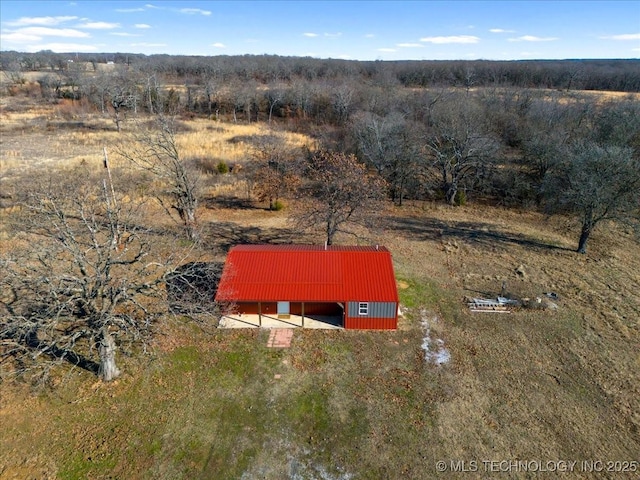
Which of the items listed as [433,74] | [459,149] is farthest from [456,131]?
[433,74]

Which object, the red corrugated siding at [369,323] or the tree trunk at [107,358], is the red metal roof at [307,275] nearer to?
the red corrugated siding at [369,323]

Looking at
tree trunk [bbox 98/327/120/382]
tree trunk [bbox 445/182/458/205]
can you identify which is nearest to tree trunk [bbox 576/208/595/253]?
tree trunk [bbox 445/182/458/205]

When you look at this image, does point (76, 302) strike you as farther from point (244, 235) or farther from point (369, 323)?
point (244, 235)

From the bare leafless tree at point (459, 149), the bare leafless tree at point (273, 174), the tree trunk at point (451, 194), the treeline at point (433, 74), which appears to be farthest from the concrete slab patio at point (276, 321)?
the treeline at point (433, 74)

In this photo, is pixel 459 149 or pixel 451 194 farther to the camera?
pixel 451 194

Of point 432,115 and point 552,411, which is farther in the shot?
point 432,115

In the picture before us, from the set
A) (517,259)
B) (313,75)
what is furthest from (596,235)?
(313,75)

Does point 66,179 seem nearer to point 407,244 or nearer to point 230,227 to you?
point 230,227
